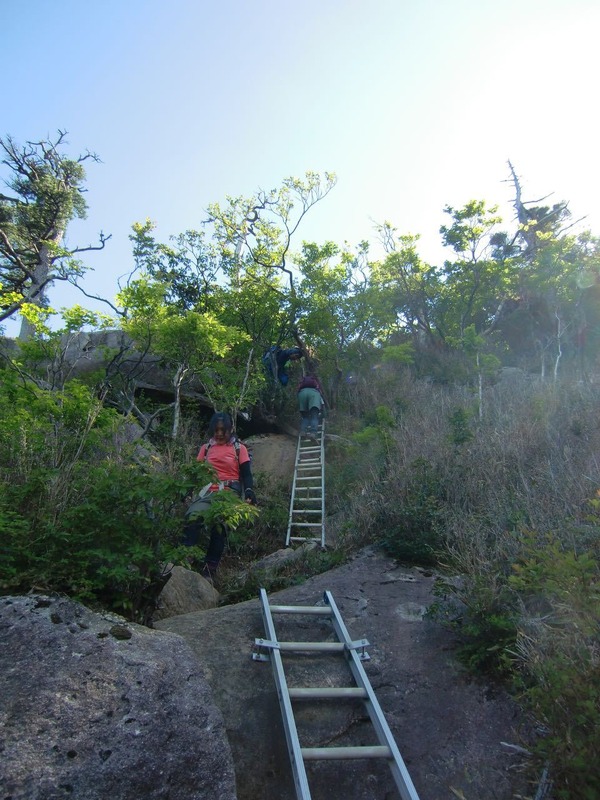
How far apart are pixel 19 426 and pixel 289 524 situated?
4677 millimetres

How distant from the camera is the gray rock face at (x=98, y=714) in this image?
2.57 metres

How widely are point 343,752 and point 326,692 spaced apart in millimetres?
499

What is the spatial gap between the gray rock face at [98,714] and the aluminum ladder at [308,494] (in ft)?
15.9

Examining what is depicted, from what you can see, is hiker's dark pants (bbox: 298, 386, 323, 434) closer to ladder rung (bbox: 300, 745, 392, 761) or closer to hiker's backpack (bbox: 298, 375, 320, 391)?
hiker's backpack (bbox: 298, 375, 320, 391)

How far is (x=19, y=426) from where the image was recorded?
5.58 m

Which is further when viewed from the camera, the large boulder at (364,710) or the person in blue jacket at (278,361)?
the person in blue jacket at (278,361)

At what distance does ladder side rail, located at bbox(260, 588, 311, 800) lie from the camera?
2.93 metres

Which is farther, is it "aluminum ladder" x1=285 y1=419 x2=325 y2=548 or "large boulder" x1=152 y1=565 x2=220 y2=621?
"aluminum ladder" x1=285 y1=419 x2=325 y2=548

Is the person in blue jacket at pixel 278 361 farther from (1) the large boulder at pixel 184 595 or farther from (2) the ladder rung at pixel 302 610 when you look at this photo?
(2) the ladder rung at pixel 302 610

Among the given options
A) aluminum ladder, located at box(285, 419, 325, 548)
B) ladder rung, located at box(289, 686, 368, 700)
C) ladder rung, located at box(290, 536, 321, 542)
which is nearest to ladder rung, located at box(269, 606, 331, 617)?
ladder rung, located at box(289, 686, 368, 700)

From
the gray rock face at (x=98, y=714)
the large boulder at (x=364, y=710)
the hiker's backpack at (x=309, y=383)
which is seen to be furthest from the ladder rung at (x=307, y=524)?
the gray rock face at (x=98, y=714)

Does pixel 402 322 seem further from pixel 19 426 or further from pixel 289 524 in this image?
pixel 19 426

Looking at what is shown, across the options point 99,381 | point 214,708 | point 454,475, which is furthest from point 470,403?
point 214,708

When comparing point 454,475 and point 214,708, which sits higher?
point 454,475
